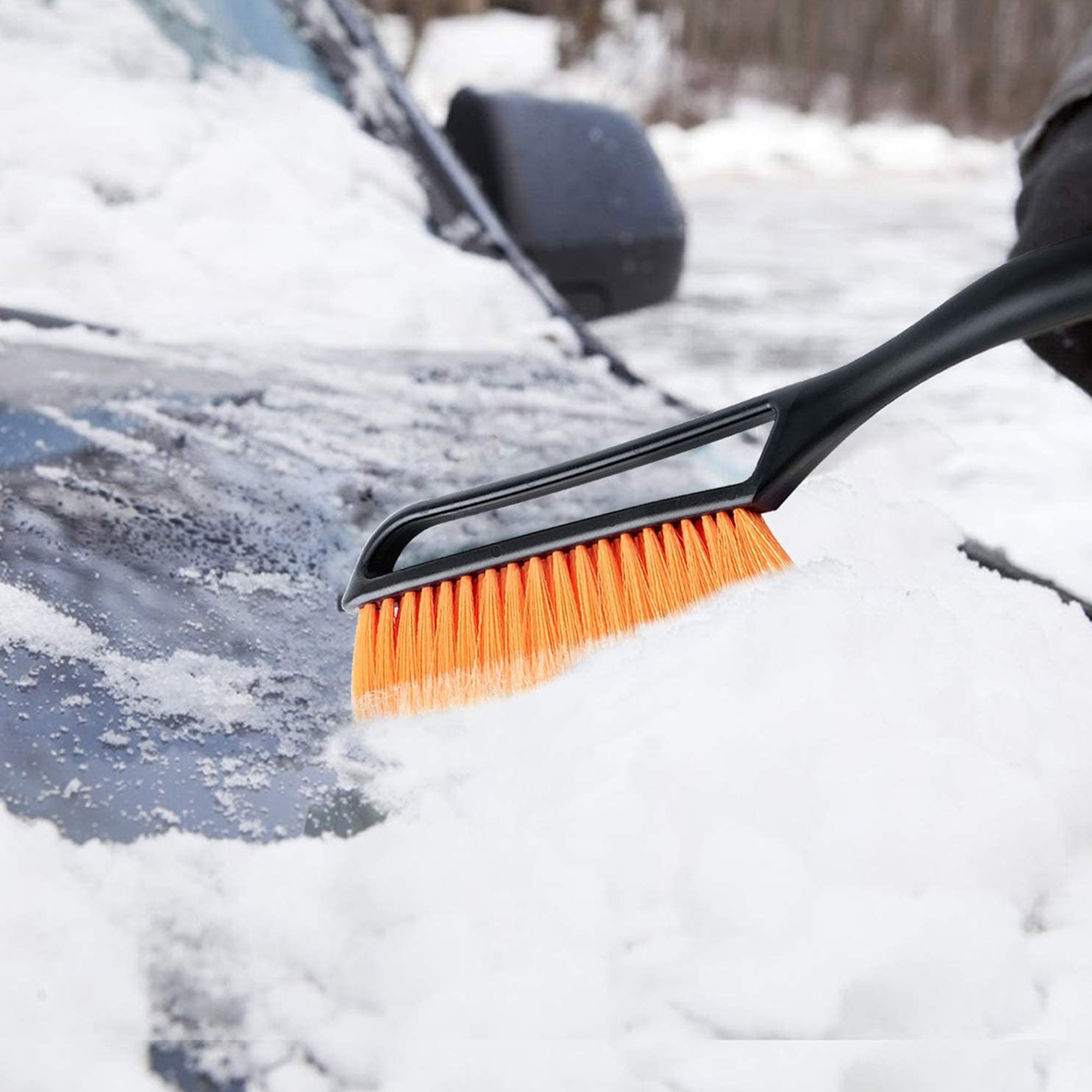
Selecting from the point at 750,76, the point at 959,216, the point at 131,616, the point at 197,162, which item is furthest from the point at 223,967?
the point at 750,76

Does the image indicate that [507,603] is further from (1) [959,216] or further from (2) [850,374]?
(1) [959,216]

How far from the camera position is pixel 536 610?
756 millimetres

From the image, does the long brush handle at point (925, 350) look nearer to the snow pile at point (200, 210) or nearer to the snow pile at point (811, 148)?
the snow pile at point (200, 210)

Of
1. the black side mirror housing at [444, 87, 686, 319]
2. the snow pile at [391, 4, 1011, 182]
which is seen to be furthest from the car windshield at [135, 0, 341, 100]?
the snow pile at [391, 4, 1011, 182]

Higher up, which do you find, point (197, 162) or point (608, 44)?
point (197, 162)

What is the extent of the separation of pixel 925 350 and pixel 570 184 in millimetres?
1058

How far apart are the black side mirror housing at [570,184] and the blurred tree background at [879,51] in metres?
10.3

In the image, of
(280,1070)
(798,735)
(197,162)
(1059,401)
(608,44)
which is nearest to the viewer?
(280,1070)

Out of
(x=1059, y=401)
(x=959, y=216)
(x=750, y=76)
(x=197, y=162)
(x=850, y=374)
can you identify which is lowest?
(x=750, y=76)

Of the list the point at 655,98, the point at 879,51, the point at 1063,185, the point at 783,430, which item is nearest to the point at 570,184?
the point at 1063,185

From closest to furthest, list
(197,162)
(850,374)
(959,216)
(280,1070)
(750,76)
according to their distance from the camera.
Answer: (280,1070)
(850,374)
(197,162)
(959,216)
(750,76)

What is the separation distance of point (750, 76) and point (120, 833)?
12893mm

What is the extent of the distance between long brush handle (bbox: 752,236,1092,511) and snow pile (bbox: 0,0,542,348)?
2.37 feet

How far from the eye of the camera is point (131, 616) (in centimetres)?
74
